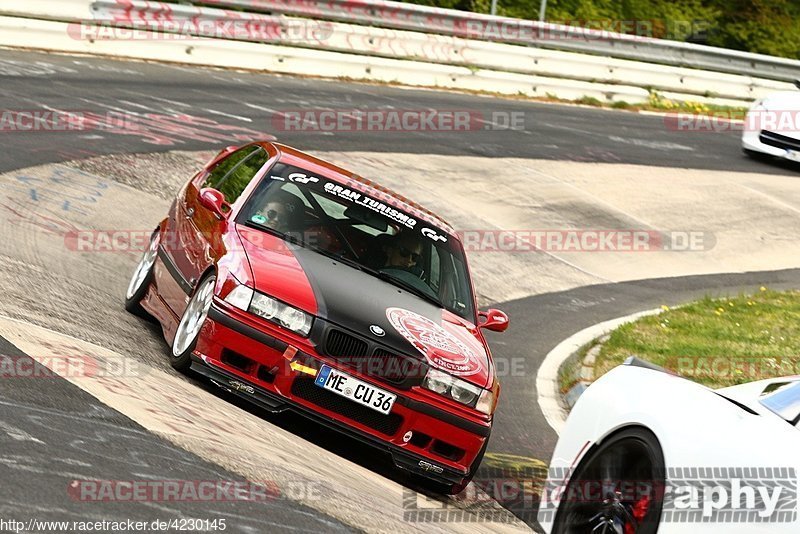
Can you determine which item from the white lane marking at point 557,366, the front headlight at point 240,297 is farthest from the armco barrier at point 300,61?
the front headlight at point 240,297

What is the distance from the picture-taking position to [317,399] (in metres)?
7.03

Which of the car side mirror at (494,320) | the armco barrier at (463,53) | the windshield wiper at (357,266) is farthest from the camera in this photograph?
the armco barrier at (463,53)

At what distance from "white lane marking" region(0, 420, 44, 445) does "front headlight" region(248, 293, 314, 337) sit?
202 centimetres

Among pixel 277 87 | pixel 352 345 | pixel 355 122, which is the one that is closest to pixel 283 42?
pixel 277 87

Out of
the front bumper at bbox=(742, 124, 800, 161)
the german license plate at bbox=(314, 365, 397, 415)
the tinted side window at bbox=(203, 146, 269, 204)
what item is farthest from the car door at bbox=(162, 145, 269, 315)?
the front bumper at bbox=(742, 124, 800, 161)

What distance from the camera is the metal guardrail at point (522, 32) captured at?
2206cm

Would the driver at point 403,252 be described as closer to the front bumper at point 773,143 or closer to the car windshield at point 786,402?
the car windshield at point 786,402

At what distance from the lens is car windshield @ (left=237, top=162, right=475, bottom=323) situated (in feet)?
26.9

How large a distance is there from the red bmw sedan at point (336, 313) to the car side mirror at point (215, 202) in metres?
0.01

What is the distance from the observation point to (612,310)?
13469 mm

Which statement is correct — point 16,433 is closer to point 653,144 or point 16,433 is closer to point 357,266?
point 357,266

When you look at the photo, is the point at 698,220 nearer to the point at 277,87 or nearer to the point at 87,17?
the point at 277,87

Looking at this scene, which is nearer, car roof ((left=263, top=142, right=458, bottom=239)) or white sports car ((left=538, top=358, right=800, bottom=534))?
white sports car ((left=538, top=358, right=800, bottom=534))

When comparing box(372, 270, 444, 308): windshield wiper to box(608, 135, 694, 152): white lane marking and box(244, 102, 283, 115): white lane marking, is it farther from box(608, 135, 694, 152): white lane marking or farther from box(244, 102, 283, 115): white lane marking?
box(608, 135, 694, 152): white lane marking
